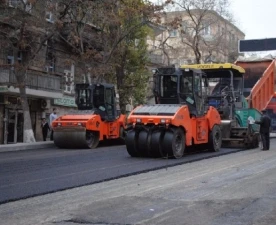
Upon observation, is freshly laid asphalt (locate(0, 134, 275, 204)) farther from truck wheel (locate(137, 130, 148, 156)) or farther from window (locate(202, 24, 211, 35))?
window (locate(202, 24, 211, 35))

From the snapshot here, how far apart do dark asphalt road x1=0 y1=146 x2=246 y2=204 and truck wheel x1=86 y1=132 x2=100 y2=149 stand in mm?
2706

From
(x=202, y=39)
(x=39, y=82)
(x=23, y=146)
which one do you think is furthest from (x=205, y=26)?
(x=23, y=146)

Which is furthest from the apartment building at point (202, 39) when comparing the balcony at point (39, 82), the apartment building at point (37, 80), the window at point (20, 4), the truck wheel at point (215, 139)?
the truck wheel at point (215, 139)

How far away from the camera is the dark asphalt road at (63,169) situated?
9359 mm

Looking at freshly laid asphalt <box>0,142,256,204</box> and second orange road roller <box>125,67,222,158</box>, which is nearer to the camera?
freshly laid asphalt <box>0,142,256,204</box>

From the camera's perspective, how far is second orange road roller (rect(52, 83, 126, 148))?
1812 centimetres

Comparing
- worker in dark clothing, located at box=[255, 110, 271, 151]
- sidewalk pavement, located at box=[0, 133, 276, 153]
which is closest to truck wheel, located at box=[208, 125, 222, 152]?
worker in dark clothing, located at box=[255, 110, 271, 151]

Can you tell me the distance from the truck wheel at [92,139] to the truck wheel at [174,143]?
4.98 metres

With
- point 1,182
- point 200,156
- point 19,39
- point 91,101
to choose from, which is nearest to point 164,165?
point 200,156

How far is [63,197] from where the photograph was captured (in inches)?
339

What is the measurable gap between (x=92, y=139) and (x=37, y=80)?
8814mm

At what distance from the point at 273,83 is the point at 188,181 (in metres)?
14.0

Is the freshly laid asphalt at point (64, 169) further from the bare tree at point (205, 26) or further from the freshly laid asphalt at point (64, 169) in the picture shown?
the bare tree at point (205, 26)

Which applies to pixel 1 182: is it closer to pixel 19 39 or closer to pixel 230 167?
pixel 230 167
